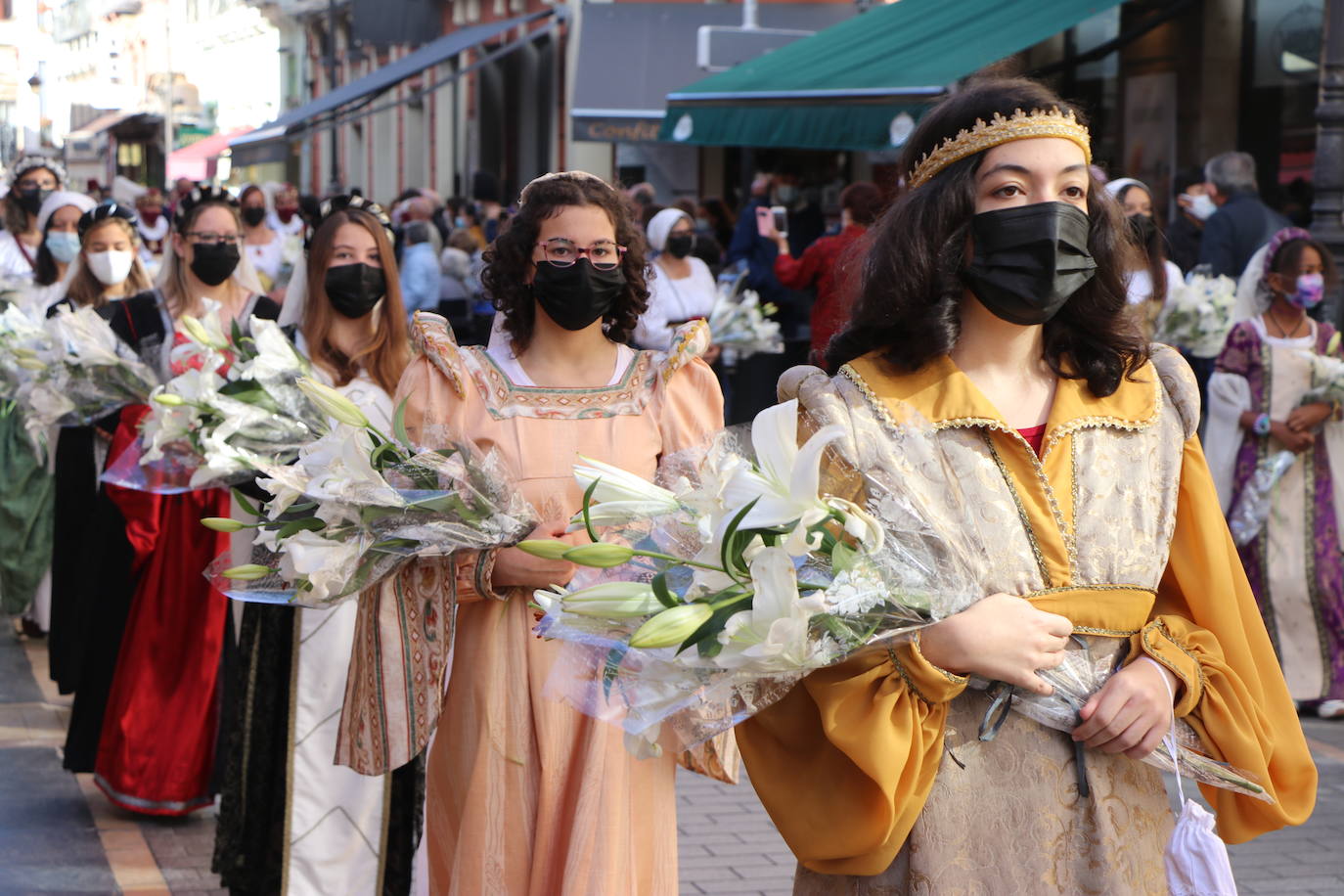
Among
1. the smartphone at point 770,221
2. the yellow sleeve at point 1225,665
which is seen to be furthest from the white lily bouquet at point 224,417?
the smartphone at point 770,221

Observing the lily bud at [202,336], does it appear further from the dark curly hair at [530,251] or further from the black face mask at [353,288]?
the dark curly hair at [530,251]

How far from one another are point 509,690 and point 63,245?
20.6 ft

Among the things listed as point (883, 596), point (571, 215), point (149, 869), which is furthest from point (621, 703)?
point (149, 869)

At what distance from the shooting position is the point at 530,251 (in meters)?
4.14

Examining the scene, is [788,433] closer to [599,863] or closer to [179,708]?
[599,863]

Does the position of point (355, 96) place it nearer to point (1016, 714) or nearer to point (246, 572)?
point (246, 572)

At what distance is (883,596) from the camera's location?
231cm

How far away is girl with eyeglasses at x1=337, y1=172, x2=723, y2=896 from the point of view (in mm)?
3691

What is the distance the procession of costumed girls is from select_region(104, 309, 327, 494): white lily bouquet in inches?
14.8

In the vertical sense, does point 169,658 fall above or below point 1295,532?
below

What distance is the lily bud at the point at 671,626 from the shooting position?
2.19m

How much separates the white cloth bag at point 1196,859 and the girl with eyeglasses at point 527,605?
139 cm

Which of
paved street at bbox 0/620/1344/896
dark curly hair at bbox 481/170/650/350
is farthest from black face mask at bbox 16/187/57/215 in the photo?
dark curly hair at bbox 481/170/650/350

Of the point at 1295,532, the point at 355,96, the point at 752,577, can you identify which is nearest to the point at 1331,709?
the point at 1295,532
